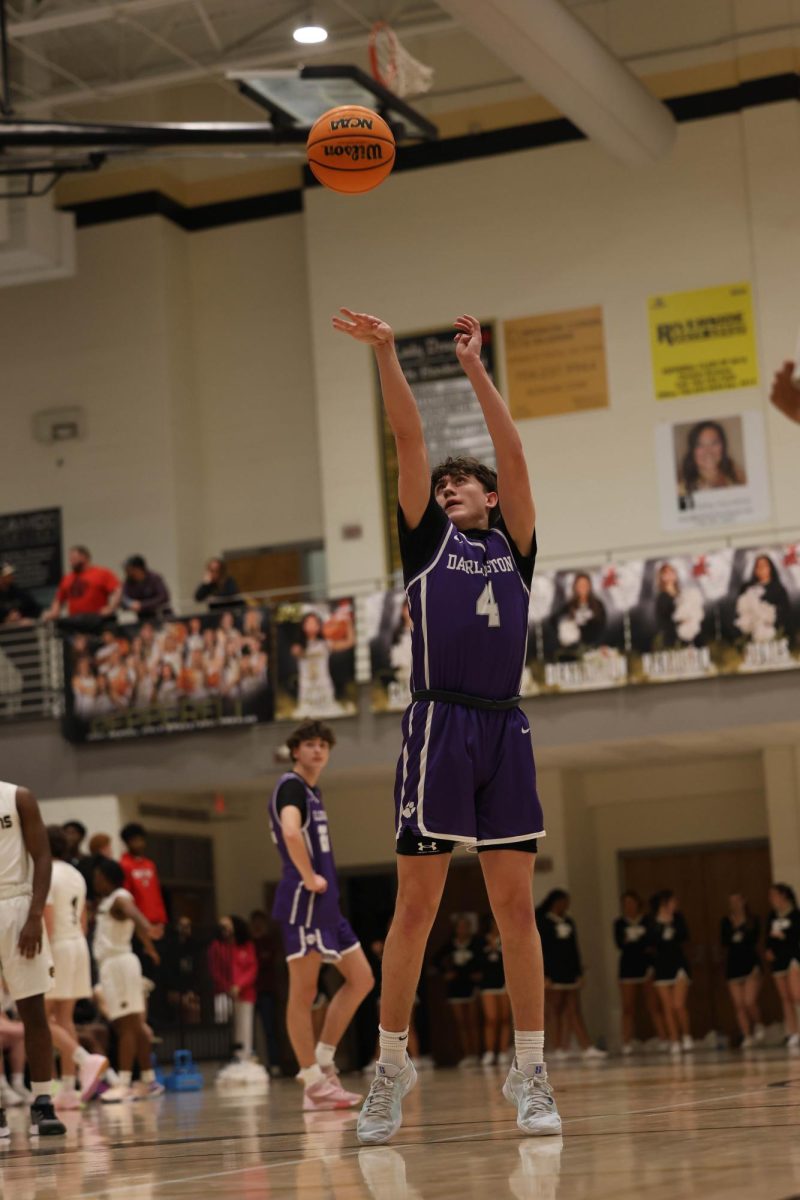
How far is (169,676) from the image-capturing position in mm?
19062

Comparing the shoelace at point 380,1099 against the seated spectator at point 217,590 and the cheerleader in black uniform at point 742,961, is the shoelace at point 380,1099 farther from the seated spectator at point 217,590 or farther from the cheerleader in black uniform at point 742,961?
the seated spectator at point 217,590

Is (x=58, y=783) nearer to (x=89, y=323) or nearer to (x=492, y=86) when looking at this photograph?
(x=89, y=323)

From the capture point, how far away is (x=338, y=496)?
72.4 feet

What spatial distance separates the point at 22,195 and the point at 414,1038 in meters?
11.3

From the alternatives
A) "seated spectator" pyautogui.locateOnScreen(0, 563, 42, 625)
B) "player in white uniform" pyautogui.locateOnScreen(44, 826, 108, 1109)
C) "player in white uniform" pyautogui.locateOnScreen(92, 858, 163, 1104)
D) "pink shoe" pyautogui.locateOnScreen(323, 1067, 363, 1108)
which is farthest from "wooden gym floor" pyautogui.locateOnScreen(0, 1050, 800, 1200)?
"seated spectator" pyautogui.locateOnScreen(0, 563, 42, 625)

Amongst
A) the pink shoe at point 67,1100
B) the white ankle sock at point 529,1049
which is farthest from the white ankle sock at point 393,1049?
the pink shoe at point 67,1100

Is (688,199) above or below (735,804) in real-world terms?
above

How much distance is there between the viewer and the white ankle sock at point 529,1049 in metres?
5.16

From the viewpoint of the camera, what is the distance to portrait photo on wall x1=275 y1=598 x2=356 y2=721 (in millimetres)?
18516

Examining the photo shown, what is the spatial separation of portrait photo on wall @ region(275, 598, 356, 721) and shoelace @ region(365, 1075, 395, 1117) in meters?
13.3

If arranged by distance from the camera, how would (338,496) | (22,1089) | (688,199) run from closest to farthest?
(22,1089), (688,199), (338,496)

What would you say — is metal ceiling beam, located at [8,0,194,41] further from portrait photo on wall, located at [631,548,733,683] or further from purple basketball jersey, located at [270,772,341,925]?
purple basketball jersey, located at [270,772,341,925]

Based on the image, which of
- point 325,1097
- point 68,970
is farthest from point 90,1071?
point 325,1097

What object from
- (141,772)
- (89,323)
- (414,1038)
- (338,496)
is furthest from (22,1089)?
(89,323)
